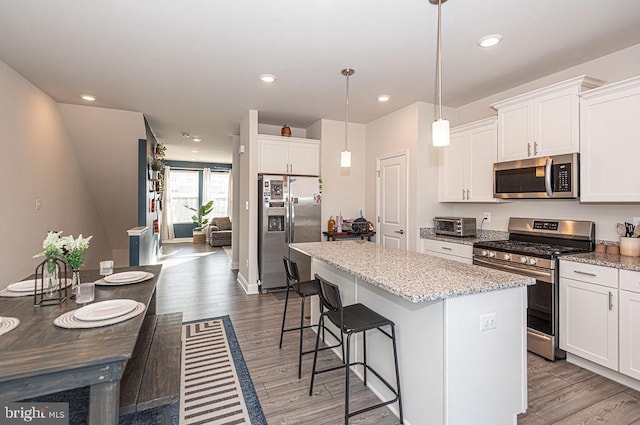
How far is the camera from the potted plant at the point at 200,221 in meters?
9.85

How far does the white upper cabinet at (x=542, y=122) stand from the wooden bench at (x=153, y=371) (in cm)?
355

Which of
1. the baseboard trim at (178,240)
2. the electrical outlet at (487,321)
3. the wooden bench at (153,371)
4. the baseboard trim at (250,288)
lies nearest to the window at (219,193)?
the baseboard trim at (178,240)

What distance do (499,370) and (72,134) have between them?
19.2 ft

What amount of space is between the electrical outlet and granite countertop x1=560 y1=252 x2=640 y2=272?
1.34m

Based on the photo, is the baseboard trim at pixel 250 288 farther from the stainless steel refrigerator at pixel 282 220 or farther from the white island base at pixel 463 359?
the white island base at pixel 463 359

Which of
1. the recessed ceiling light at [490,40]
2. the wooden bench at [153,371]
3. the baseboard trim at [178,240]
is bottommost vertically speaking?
the baseboard trim at [178,240]

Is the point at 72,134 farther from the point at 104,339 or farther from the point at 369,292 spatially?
the point at 369,292

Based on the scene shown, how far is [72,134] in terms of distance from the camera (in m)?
4.62

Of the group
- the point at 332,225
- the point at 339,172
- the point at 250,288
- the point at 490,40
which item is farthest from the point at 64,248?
the point at 339,172

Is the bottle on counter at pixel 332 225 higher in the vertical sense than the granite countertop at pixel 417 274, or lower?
higher

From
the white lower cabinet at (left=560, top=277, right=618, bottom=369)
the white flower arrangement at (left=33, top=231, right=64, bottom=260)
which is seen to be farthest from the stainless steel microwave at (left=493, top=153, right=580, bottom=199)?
the white flower arrangement at (left=33, top=231, right=64, bottom=260)

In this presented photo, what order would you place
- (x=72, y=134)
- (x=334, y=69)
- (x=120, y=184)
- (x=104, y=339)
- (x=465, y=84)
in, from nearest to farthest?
(x=104, y=339) < (x=334, y=69) < (x=465, y=84) < (x=72, y=134) < (x=120, y=184)

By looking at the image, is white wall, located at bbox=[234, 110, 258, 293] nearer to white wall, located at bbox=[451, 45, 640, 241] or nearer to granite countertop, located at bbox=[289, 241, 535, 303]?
granite countertop, located at bbox=[289, 241, 535, 303]

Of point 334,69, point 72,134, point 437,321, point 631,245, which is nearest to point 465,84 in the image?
point 334,69
